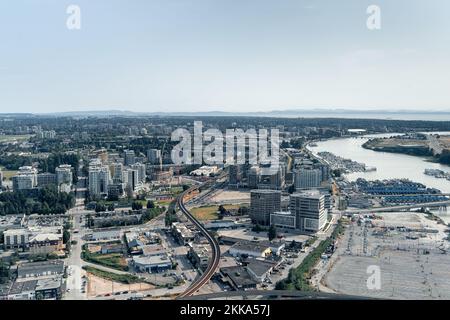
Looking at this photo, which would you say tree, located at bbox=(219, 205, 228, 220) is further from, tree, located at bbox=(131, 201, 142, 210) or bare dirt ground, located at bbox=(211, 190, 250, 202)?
tree, located at bbox=(131, 201, 142, 210)

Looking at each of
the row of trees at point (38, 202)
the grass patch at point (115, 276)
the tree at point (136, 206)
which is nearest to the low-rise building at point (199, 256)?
the grass patch at point (115, 276)

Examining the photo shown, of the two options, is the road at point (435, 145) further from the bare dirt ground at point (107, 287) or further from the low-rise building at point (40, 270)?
the low-rise building at point (40, 270)

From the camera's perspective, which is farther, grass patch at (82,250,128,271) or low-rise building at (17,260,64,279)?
grass patch at (82,250,128,271)

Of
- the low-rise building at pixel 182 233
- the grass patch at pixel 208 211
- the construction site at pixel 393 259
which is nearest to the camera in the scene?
the construction site at pixel 393 259

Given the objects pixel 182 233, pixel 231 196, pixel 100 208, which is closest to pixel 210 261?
pixel 182 233

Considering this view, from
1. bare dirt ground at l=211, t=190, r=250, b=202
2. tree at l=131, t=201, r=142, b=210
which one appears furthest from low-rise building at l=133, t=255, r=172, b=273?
bare dirt ground at l=211, t=190, r=250, b=202

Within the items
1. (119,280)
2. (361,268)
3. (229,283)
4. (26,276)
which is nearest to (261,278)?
(229,283)

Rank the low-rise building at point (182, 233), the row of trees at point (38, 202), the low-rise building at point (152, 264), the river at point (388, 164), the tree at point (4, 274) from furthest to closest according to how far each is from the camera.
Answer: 1. the river at point (388, 164)
2. the row of trees at point (38, 202)
3. the low-rise building at point (182, 233)
4. the low-rise building at point (152, 264)
5. the tree at point (4, 274)

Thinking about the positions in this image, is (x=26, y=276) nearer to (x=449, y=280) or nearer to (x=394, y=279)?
(x=394, y=279)
